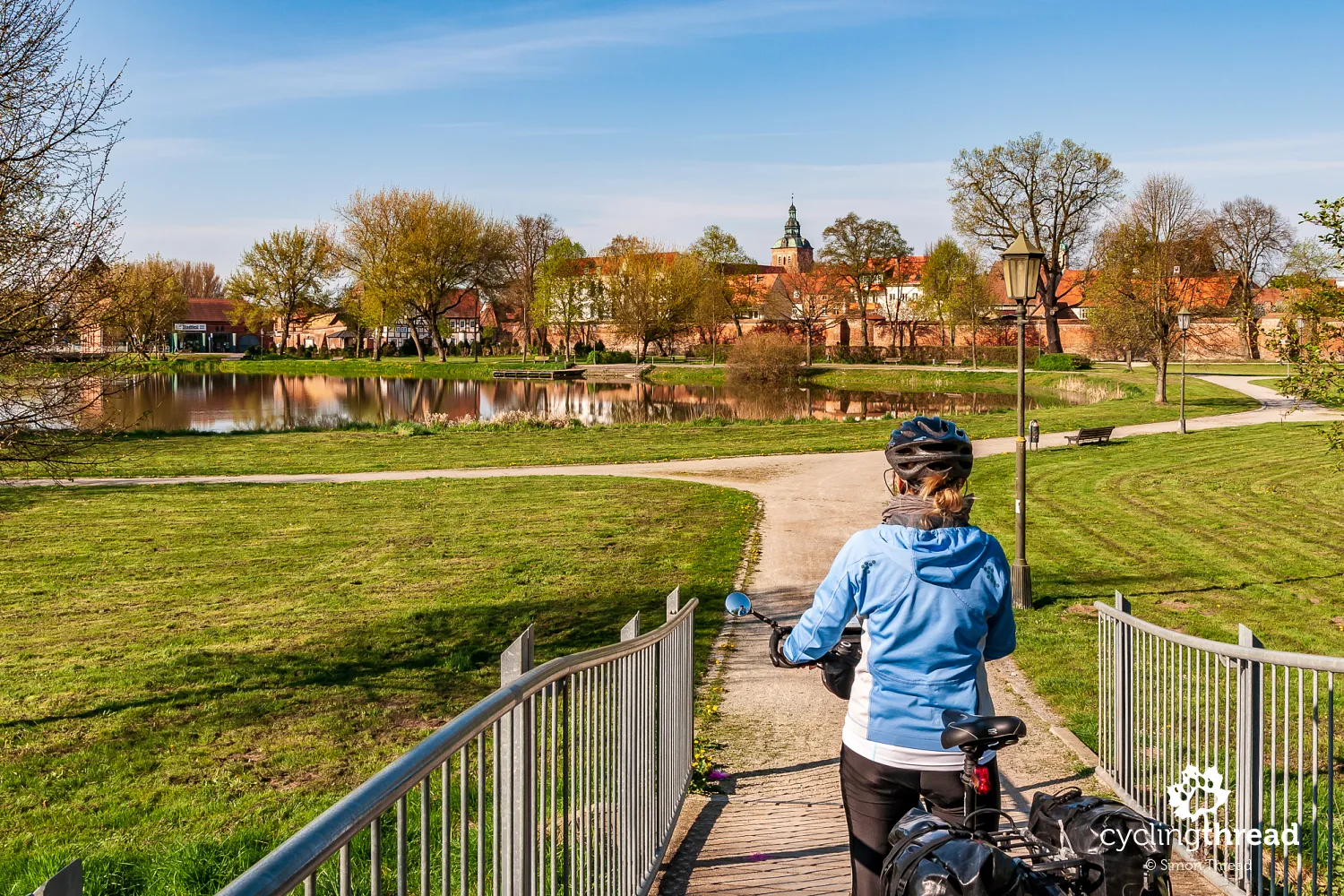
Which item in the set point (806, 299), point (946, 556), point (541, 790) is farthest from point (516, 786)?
point (806, 299)

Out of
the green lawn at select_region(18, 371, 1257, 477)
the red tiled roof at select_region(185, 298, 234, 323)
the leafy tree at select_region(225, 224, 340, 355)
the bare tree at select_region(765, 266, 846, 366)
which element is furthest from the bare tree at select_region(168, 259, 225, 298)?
the green lawn at select_region(18, 371, 1257, 477)

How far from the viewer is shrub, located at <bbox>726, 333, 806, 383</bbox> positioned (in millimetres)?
60750

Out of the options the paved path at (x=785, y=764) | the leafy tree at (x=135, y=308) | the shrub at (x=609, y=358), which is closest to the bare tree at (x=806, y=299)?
the shrub at (x=609, y=358)

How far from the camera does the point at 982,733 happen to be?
292 cm

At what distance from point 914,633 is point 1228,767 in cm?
252

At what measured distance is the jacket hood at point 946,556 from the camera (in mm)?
3223

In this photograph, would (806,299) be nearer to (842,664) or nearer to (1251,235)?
(1251,235)

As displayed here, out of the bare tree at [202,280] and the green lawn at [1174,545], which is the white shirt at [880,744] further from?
the bare tree at [202,280]

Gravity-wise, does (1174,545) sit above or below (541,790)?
below

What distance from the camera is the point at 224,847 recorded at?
17.9 feet

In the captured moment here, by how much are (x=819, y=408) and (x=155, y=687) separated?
1462 inches

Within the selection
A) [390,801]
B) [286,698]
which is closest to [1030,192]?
[286,698]

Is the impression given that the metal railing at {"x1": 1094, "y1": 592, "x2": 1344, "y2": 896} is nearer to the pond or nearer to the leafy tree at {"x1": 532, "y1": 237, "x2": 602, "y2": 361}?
the pond

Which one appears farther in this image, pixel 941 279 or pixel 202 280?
pixel 202 280
